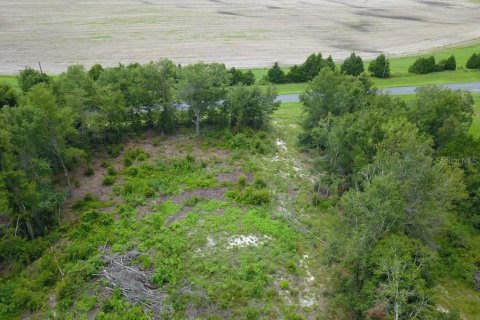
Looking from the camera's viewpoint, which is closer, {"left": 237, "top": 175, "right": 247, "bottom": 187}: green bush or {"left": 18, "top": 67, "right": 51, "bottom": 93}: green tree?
{"left": 237, "top": 175, "right": 247, "bottom": 187}: green bush

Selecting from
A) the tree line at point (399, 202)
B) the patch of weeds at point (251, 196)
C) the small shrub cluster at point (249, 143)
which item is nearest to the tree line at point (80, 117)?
the small shrub cluster at point (249, 143)

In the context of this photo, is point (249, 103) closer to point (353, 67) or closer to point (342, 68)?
point (342, 68)

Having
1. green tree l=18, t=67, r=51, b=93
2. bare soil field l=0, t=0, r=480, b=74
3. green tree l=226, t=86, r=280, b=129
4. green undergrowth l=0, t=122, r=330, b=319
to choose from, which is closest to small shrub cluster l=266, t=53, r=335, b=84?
bare soil field l=0, t=0, r=480, b=74

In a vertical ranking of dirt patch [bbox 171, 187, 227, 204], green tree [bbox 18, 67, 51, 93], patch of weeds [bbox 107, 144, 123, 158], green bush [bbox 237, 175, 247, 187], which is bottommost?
dirt patch [bbox 171, 187, 227, 204]

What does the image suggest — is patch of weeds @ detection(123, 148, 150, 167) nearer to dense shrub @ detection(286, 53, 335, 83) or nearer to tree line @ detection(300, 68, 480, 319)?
tree line @ detection(300, 68, 480, 319)

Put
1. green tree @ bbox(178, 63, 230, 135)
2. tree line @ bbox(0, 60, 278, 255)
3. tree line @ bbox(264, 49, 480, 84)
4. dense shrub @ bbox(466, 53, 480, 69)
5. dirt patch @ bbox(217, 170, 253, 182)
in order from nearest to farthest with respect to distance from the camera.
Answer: tree line @ bbox(0, 60, 278, 255) < dirt patch @ bbox(217, 170, 253, 182) < green tree @ bbox(178, 63, 230, 135) < tree line @ bbox(264, 49, 480, 84) < dense shrub @ bbox(466, 53, 480, 69)

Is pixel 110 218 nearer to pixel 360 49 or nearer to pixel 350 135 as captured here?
pixel 350 135

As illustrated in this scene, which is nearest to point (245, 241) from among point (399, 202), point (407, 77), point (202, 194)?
point (202, 194)

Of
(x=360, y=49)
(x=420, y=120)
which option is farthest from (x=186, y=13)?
(x=420, y=120)
